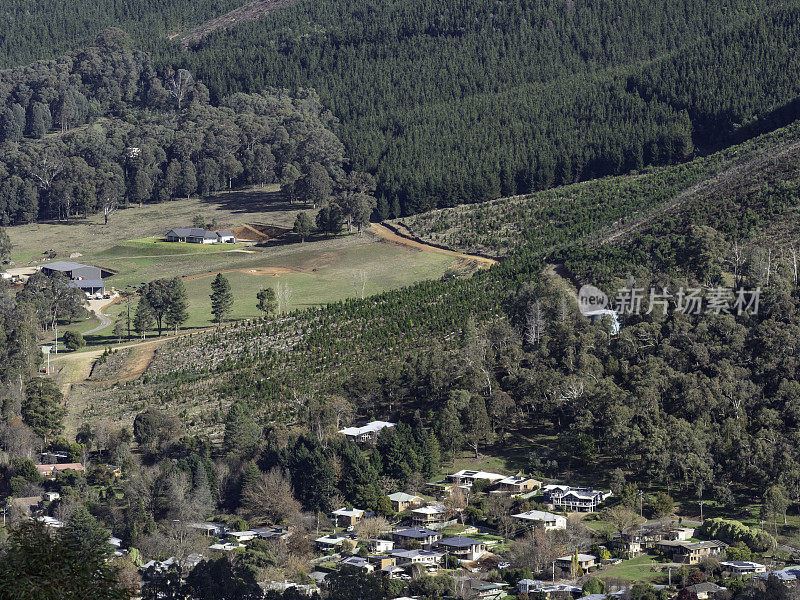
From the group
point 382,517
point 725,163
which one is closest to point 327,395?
point 382,517

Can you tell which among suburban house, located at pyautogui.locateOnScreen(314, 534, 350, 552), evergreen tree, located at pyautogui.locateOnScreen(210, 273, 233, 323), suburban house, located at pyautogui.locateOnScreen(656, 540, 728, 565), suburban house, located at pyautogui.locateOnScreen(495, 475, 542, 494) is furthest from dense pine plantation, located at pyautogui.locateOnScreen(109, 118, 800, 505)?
suburban house, located at pyautogui.locateOnScreen(314, 534, 350, 552)

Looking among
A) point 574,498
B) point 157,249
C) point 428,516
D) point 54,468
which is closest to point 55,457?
point 54,468

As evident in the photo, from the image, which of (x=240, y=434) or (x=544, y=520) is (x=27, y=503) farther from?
(x=544, y=520)

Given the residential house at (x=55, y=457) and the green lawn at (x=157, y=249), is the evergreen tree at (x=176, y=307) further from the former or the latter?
the green lawn at (x=157, y=249)

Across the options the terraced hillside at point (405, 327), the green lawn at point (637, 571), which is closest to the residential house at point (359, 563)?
the green lawn at point (637, 571)

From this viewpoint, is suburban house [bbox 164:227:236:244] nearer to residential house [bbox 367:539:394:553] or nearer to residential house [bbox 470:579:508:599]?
residential house [bbox 367:539:394:553]

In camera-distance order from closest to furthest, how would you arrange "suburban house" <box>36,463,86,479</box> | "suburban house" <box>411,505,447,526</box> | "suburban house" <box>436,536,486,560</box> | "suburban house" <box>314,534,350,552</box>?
"suburban house" <box>436,536,486,560</box>
"suburban house" <box>314,534,350,552</box>
"suburban house" <box>411,505,447,526</box>
"suburban house" <box>36,463,86,479</box>
